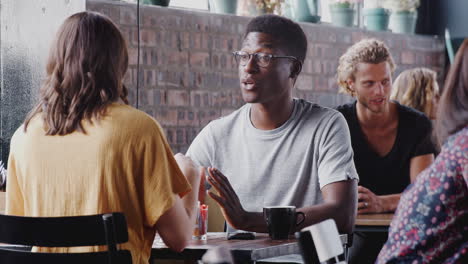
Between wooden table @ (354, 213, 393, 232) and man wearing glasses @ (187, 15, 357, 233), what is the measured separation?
0.42 metres

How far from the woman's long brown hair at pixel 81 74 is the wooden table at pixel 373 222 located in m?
1.40

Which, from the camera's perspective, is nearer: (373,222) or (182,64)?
(373,222)

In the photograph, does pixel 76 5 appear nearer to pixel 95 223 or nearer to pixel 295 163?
pixel 295 163

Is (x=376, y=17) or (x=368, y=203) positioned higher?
(x=376, y=17)

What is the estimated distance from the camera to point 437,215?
1668 millimetres

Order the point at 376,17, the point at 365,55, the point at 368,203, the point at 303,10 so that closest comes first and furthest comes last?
the point at 368,203
the point at 365,55
the point at 303,10
the point at 376,17

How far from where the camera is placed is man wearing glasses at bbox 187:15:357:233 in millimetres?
2623

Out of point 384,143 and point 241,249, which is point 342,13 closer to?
point 384,143

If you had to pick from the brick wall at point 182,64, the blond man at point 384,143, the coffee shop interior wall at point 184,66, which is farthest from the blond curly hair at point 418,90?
the blond man at point 384,143

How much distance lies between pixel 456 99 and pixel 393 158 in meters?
1.75

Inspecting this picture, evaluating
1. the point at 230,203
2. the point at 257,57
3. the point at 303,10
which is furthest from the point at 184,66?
the point at 230,203

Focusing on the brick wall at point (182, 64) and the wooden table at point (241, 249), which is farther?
the brick wall at point (182, 64)

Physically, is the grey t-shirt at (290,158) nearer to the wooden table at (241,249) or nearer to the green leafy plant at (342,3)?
the wooden table at (241,249)

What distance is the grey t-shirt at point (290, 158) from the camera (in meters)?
2.67
